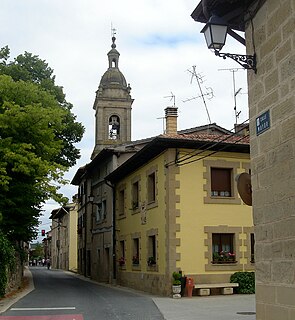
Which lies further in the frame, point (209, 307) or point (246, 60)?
point (209, 307)

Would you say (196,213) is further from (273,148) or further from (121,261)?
(273,148)

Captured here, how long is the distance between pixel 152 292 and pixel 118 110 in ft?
95.3

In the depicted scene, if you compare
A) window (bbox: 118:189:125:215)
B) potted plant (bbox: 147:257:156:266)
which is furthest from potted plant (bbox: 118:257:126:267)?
potted plant (bbox: 147:257:156:266)

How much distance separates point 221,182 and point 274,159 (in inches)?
606

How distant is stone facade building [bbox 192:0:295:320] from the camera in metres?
5.19

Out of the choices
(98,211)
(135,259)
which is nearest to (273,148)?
(135,259)

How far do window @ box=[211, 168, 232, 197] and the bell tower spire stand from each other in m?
24.2

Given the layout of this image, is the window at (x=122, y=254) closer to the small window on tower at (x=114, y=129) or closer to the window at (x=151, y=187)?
the window at (x=151, y=187)

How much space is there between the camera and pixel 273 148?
5.55 metres

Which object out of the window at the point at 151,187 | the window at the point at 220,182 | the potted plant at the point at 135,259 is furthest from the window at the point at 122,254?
the window at the point at 220,182

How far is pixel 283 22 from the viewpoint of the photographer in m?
5.43

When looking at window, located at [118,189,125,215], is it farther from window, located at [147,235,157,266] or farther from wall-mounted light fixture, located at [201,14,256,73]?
wall-mounted light fixture, located at [201,14,256,73]

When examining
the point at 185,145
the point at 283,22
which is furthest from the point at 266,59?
the point at 185,145

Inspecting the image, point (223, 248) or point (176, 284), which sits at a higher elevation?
point (223, 248)
